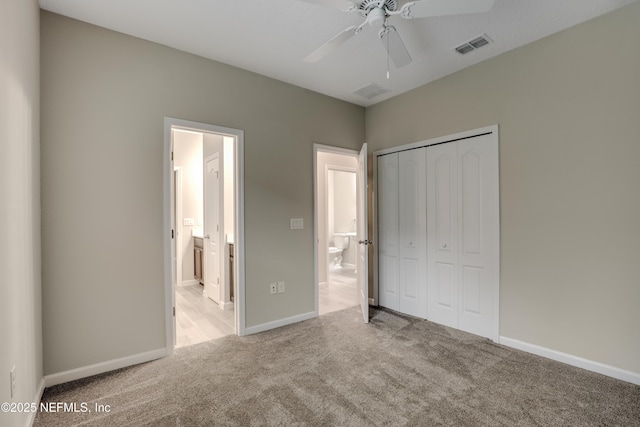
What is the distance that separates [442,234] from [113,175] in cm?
328

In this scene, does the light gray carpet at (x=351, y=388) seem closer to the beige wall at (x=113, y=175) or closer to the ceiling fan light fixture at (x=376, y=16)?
the beige wall at (x=113, y=175)

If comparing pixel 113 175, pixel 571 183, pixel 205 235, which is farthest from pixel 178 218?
pixel 571 183

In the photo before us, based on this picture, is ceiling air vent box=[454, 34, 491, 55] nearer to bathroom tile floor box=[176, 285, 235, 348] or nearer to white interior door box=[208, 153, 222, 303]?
white interior door box=[208, 153, 222, 303]

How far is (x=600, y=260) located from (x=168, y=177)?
367 cm

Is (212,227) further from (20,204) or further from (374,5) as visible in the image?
(374,5)

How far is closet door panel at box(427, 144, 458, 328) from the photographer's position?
338 cm

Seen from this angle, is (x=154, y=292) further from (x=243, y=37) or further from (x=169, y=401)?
(x=243, y=37)

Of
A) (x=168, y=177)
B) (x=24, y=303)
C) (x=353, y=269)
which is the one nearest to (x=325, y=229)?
(x=353, y=269)

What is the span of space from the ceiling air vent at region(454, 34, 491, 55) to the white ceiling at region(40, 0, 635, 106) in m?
0.05

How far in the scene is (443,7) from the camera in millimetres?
1718

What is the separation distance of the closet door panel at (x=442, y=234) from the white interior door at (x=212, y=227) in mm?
2737

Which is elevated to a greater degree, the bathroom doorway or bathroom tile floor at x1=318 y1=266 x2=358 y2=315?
the bathroom doorway

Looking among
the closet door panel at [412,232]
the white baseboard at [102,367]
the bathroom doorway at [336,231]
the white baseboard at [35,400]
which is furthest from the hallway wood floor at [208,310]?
the white baseboard at [35,400]

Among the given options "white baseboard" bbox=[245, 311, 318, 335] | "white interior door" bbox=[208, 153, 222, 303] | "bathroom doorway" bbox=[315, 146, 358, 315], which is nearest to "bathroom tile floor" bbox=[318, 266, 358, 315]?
"bathroom doorway" bbox=[315, 146, 358, 315]
